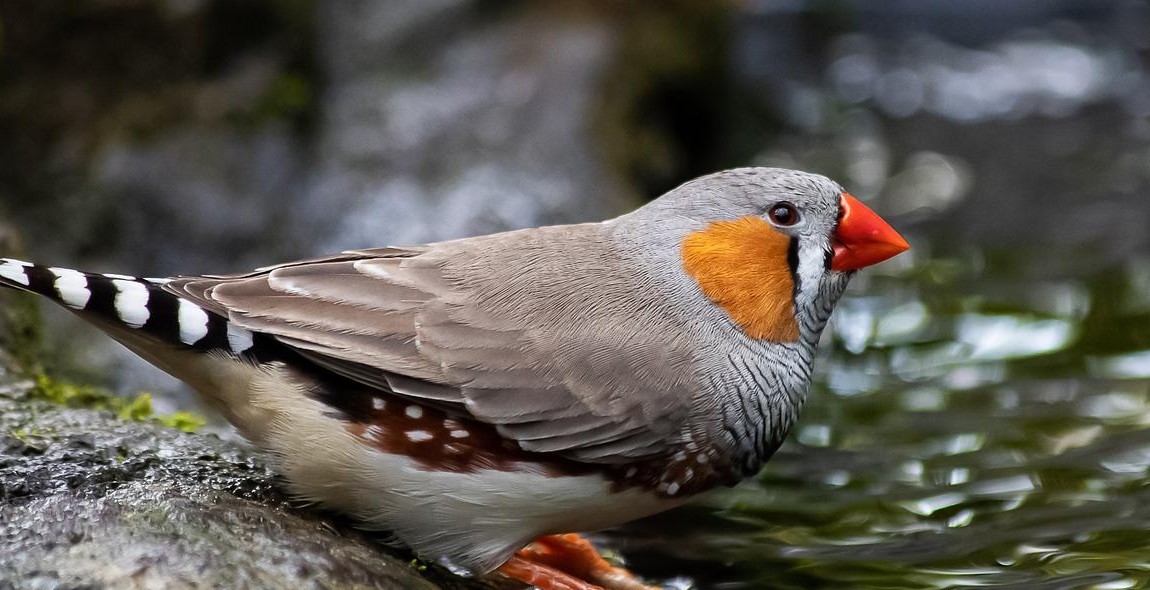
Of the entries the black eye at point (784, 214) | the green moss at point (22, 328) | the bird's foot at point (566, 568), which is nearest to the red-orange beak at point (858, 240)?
the black eye at point (784, 214)

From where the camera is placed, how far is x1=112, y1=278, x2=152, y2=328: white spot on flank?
333cm

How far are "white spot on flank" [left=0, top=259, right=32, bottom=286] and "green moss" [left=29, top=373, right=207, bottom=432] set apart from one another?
758mm

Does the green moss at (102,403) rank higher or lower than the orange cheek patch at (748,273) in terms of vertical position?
lower

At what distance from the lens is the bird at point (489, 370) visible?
338 centimetres

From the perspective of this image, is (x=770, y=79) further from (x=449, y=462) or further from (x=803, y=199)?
(x=449, y=462)

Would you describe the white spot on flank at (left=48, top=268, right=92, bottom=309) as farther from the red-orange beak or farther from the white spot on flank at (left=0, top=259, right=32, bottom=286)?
the red-orange beak

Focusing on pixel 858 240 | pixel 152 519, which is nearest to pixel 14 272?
pixel 152 519

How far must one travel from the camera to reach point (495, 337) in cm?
353

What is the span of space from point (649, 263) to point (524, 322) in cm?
52

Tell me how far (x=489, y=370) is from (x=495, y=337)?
12cm

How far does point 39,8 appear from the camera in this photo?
254 inches

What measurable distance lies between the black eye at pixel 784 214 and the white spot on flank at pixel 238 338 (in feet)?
5.43

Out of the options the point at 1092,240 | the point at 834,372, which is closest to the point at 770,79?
the point at 1092,240

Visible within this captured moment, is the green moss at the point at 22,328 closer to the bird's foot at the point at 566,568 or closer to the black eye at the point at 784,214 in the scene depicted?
the bird's foot at the point at 566,568
